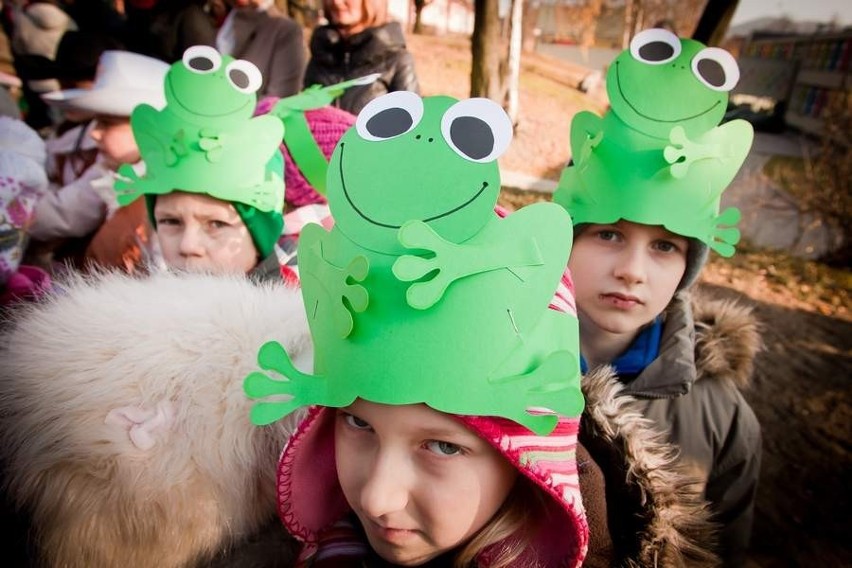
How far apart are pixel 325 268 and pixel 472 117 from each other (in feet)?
1.07

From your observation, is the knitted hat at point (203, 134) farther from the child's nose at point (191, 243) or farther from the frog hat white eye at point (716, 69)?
the frog hat white eye at point (716, 69)

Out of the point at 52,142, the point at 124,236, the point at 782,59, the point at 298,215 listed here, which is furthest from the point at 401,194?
the point at 782,59

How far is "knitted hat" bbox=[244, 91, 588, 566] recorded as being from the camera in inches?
29.2

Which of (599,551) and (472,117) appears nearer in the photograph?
(472,117)

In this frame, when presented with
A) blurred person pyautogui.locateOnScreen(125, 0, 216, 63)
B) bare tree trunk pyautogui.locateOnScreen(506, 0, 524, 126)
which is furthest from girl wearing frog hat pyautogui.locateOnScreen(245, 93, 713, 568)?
bare tree trunk pyautogui.locateOnScreen(506, 0, 524, 126)

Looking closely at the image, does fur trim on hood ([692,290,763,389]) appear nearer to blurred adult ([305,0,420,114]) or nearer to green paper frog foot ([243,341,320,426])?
green paper frog foot ([243,341,320,426])

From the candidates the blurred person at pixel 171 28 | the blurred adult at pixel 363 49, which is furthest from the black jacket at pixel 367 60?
the blurred person at pixel 171 28

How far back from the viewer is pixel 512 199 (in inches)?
210

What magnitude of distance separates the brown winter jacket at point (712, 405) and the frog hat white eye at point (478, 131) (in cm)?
103

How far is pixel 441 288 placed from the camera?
72 centimetres

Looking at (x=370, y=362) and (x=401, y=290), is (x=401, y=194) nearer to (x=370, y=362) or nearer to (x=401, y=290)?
(x=401, y=290)

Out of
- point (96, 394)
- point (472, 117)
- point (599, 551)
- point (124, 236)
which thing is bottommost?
point (599, 551)

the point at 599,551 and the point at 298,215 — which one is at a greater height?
the point at 298,215

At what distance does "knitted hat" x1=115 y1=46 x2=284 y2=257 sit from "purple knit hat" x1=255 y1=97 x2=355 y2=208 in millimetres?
232
